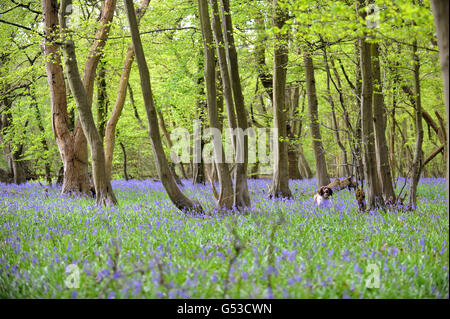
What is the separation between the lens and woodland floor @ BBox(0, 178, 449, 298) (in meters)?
3.43

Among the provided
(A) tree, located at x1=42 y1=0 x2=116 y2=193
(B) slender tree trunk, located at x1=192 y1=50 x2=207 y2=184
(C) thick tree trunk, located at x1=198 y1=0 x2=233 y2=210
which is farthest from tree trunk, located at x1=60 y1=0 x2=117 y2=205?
(B) slender tree trunk, located at x1=192 y1=50 x2=207 y2=184

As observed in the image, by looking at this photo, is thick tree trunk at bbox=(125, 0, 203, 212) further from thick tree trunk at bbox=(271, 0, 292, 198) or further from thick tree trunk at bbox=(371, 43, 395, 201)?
thick tree trunk at bbox=(371, 43, 395, 201)

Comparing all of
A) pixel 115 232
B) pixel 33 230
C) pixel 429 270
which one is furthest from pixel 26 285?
pixel 429 270

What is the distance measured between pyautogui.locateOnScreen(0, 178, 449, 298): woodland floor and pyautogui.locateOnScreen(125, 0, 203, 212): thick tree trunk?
71cm

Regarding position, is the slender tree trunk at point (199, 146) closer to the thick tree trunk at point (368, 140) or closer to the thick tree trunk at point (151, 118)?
the thick tree trunk at point (151, 118)

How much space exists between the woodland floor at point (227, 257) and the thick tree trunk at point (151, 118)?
71 centimetres

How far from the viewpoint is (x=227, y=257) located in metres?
4.41

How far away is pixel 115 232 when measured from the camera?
19.5ft

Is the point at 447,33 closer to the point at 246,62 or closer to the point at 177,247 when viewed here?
the point at 177,247

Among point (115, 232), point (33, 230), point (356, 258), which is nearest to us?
point (356, 258)

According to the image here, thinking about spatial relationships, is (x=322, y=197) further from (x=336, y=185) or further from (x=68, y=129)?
A: (x=68, y=129)

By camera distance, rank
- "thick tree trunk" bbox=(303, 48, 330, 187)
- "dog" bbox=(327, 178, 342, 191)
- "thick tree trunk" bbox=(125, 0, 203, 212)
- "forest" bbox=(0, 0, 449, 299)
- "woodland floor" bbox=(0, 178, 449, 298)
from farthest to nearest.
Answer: "dog" bbox=(327, 178, 342, 191) < "thick tree trunk" bbox=(303, 48, 330, 187) < "thick tree trunk" bbox=(125, 0, 203, 212) < "forest" bbox=(0, 0, 449, 299) < "woodland floor" bbox=(0, 178, 449, 298)

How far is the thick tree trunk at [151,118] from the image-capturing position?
7.46m
